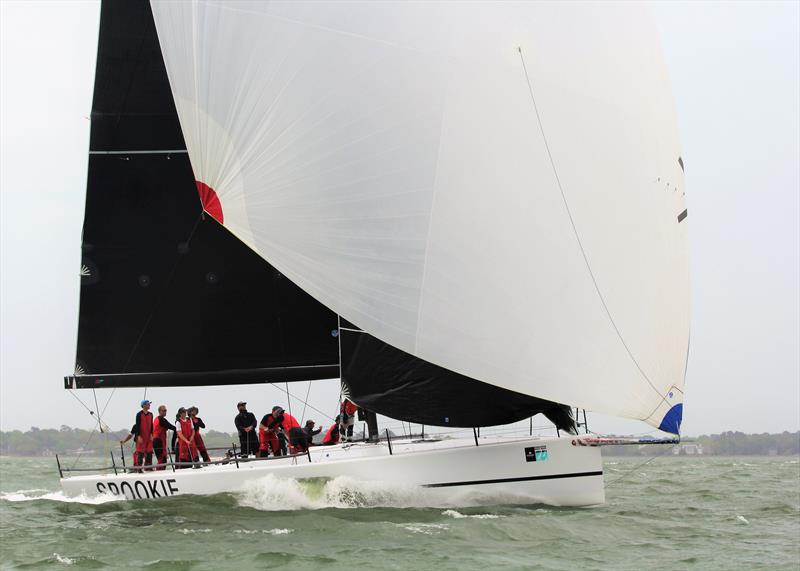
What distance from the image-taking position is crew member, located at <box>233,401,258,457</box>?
16.4 meters

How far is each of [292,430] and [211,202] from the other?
407cm

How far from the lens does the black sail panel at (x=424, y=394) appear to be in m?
14.1

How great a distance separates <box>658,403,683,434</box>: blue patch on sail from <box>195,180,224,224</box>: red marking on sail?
6606 millimetres

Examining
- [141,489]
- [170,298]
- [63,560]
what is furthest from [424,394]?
[63,560]

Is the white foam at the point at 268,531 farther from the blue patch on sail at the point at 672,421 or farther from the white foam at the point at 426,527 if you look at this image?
the blue patch on sail at the point at 672,421

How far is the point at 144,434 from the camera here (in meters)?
16.1

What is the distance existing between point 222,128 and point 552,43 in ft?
14.8

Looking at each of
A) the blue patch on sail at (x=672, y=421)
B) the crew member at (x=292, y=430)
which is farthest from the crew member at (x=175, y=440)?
the blue patch on sail at (x=672, y=421)

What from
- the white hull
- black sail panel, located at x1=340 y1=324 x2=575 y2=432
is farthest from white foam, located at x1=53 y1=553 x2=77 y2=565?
black sail panel, located at x1=340 y1=324 x2=575 y2=432

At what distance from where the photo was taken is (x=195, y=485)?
48.3 feet

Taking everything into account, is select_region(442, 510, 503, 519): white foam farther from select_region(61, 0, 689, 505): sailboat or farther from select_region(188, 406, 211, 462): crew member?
select_region(188, 406, 211, 462): crew member

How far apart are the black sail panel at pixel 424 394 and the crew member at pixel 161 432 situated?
320 centimetres

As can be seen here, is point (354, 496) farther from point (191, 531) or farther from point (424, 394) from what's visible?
point (191, 531)

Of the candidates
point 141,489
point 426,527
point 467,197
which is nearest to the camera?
point 426,527
